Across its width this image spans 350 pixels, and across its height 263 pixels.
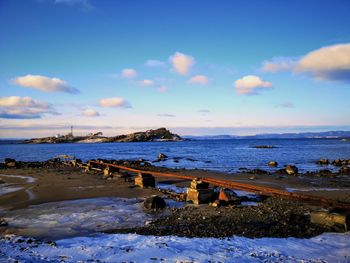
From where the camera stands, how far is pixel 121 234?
7.33 metres

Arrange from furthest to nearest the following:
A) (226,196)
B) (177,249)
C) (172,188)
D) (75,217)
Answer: (172,188) < (226,196) < (75,217) < (177,249)

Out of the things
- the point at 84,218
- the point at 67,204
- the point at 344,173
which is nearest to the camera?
the point at 84,218

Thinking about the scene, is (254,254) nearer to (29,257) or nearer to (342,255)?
(342,255)

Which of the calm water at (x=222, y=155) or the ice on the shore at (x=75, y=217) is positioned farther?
the calm water at (x=222, y=155)

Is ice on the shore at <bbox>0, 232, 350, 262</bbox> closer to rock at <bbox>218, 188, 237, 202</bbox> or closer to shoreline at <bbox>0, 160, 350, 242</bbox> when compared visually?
shoreline at <bbox>0, 160, 350, 242</bbox>

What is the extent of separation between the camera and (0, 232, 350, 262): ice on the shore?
580 centimetres

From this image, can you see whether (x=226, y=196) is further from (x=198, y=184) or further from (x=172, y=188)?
(x=172, y=188)

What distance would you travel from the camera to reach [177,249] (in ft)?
20.6

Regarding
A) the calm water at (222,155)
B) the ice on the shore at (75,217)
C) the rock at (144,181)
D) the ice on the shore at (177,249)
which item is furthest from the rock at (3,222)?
the calm water at (222,155)

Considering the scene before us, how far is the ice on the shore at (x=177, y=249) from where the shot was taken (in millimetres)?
5801

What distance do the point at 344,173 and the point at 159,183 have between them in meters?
15.5

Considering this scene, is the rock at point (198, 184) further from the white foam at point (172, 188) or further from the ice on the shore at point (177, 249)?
the ice on the shore at point (177, 249)

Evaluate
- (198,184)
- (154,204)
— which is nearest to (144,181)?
(198,184)

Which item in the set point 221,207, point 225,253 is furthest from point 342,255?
point 221,207
